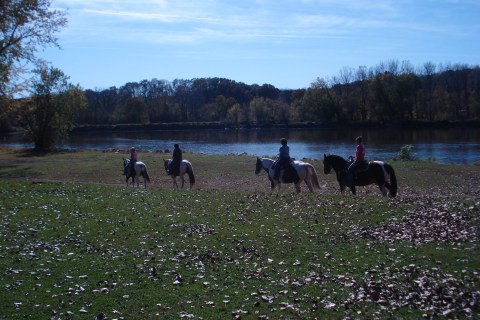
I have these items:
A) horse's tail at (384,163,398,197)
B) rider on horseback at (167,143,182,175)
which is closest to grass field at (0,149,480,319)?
horse's tail at (384,163,398,197)

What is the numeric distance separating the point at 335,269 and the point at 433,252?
2.53 m

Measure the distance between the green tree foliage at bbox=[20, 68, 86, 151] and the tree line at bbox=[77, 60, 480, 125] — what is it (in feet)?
→ 233

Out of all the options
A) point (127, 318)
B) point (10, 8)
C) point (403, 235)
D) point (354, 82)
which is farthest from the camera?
point (354, 82)

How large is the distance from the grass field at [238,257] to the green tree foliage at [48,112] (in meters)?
46.7

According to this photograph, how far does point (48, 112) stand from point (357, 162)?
174 feet

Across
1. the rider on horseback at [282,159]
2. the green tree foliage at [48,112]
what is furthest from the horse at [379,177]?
the green tree foliage at [48,112]

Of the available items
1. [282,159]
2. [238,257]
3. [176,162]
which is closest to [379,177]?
[282,159]

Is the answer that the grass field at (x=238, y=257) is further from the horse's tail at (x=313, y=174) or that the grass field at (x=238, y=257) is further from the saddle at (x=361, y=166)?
the horse's tail at (x=313, y=174)

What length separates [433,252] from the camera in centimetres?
1112

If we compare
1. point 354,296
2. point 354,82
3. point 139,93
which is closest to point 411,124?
point 354,82

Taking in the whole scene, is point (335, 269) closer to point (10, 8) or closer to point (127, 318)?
point (127, 318)

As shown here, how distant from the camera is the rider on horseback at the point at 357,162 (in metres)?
21.7

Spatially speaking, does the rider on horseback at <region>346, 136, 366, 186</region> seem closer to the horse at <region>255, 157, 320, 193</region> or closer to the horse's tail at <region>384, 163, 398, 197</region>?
the horse's tail at <region>384, 163, 398, 197</region>

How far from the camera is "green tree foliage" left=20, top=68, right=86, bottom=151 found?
63438 millimetres
